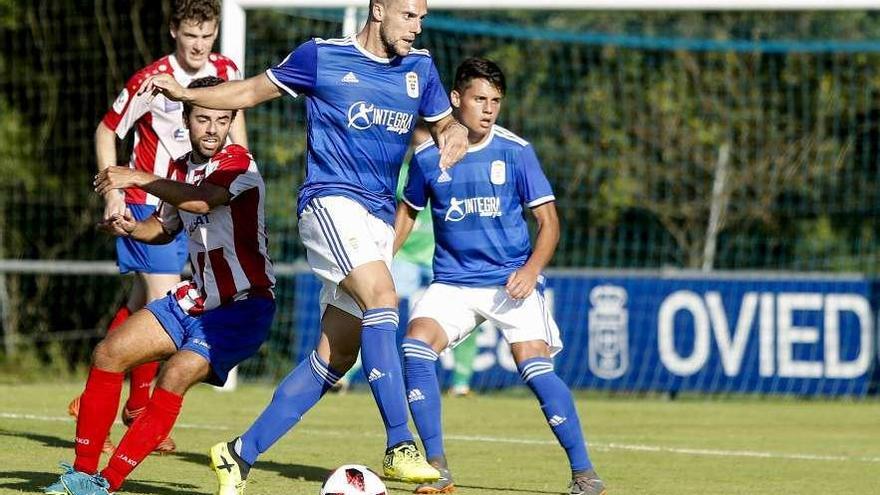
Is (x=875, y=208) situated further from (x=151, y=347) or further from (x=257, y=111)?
(x=151, y=347)

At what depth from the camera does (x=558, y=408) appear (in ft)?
22.6

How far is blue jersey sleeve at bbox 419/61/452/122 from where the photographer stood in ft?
21.1

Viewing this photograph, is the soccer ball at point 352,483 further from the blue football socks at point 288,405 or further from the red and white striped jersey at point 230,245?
the red and white striped jersey at point 230,245

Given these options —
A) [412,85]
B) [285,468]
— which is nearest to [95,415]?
[285,468]

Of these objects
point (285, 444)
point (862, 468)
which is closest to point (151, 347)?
point (285, 444)

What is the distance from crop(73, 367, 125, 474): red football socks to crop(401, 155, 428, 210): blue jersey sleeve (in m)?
1.95

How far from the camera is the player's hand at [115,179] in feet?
18.9

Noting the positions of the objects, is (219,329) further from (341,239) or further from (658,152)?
(658,152)

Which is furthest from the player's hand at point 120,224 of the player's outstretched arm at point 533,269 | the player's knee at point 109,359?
the player's outstretched arm at point 533,269

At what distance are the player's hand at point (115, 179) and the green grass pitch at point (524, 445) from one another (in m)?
1.30

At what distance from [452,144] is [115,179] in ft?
4.47

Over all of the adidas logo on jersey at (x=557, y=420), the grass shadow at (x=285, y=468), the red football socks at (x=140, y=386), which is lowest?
the grass shadow at (x=285, y=468)

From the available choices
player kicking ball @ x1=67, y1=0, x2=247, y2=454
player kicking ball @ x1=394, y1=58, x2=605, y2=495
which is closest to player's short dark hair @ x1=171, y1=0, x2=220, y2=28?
player kicking ball @ x1=67, y1=0, x2=247, y2=454

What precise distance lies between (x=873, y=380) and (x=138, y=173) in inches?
367
